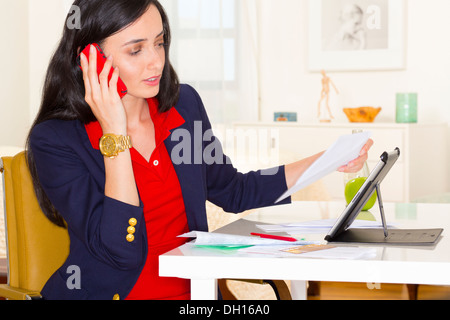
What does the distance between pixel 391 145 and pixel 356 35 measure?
123cm

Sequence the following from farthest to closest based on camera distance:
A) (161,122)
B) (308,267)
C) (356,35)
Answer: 1. (356,35)
2. (161,122)
3. (308,267)

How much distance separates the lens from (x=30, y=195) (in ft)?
5.47

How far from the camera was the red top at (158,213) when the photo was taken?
5.33 ft

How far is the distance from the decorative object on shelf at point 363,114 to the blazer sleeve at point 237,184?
3.57 meters

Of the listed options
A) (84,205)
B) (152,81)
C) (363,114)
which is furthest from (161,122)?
(363,114)

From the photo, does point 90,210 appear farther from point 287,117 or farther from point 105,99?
point 287,117

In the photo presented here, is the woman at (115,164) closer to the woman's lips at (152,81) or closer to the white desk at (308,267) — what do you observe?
the woman's lips at (152,81)

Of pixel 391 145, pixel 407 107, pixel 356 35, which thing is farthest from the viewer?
pixel 356 35

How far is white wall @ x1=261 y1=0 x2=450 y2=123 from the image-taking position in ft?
18.3

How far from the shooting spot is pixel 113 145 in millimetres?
1573

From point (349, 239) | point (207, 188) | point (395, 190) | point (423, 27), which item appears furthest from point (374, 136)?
point (349, 239)

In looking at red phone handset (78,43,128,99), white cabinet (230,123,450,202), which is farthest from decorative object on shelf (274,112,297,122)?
red phone handset (78,43,128,99)

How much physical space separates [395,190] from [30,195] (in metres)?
3.84

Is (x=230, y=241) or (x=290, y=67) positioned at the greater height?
(x=290, y=67)
